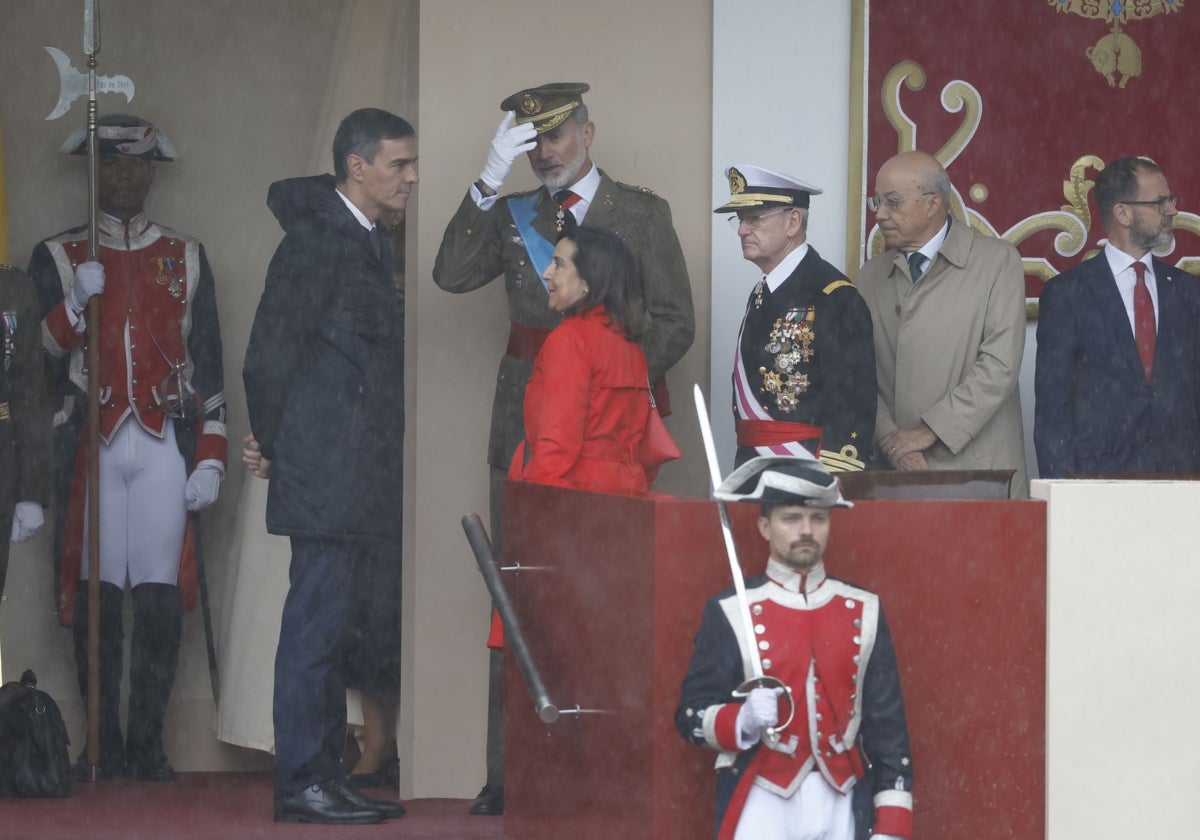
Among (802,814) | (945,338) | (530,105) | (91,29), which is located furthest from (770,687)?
(91,29)

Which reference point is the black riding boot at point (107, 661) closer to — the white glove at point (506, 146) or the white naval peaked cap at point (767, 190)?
the white glove at point (506, 146)

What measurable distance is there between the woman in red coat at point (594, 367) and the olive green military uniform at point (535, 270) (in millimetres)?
451

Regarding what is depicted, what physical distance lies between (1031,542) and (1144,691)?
15.5 inches

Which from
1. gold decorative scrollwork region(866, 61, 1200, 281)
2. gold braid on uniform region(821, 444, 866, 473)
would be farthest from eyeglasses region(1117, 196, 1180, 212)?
gold braid on uniform region(821, 444, 866, 473)

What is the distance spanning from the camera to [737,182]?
5.32 metres

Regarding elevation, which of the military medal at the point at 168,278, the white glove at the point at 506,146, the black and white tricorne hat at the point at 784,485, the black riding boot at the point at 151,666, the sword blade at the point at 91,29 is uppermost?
the sword blade at the point at 91,29

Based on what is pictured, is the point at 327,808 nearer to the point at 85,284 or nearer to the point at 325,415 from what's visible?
the point at 325,415

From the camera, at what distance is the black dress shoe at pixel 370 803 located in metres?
5.53

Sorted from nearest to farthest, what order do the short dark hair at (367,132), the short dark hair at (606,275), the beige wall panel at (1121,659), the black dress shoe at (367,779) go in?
the beige wall panel at (1121,659)
the short dark hair at (606,275)
the short dark hair at (367,132)
the black dress shoe at (367,779)

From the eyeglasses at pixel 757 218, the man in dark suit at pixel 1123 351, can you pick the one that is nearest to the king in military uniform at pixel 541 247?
the eyeglasses at pixel 757 218

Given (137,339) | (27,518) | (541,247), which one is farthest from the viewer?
→ (137,339)

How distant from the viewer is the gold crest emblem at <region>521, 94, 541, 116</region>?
5.65m

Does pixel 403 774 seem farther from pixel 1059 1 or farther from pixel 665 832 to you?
pixel 1059 1

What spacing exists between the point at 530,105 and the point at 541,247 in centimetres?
42
